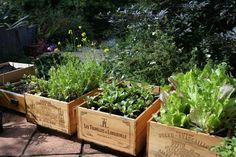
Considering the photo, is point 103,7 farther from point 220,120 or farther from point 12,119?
point 220,120

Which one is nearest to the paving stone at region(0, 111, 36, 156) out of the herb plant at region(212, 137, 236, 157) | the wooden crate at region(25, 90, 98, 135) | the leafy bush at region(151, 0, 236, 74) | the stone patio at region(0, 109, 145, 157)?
the stone patio at region(0, 109, 145, 157)

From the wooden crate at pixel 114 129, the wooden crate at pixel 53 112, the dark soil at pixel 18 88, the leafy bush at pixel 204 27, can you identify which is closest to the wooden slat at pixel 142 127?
the wooden crate at pixel 114 129

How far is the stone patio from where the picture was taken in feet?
8.13

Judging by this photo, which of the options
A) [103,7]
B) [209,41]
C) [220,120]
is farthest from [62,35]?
[220,120]

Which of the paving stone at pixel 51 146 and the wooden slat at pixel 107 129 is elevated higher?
the wooden slat at pixel 107 129

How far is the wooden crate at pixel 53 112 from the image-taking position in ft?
8.57

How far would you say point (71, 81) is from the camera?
2.83 m

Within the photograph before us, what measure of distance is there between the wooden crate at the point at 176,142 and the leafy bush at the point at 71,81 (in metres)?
0.87

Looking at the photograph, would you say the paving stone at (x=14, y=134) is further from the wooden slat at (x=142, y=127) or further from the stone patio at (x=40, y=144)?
the wooden slat at (x=142, y=127)

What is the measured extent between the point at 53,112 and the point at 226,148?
57.8 inches

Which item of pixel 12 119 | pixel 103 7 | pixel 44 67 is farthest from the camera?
pixel 103 7

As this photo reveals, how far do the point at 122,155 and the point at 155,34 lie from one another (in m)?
1.35

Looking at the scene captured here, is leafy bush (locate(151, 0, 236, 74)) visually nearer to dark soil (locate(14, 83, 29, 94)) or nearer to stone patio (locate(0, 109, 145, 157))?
stone patio (locate(0, 109, 145, 157))

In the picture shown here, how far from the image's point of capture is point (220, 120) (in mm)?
2061
